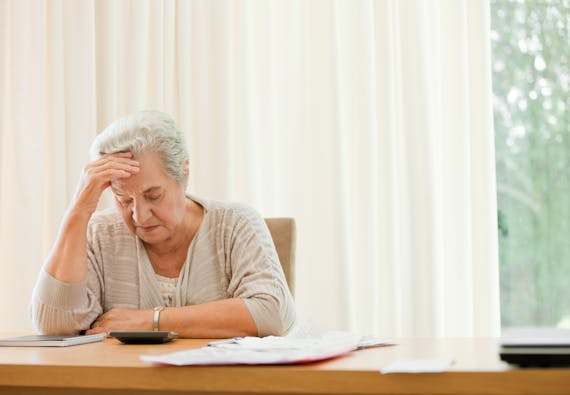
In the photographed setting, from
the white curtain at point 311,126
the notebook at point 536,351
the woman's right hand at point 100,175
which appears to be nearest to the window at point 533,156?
the white curtain at point 311,126

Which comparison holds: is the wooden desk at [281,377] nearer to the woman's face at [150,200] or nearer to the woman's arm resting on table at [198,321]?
the woman's arm resting on table at [198,321]

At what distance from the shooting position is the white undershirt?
2.05 m

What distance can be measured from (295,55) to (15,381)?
222cm

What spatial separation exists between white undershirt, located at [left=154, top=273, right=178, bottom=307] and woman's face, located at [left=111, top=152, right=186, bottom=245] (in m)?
0.10

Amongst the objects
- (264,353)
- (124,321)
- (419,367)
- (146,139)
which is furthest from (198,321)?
(419,367)

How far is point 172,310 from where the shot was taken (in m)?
1.84

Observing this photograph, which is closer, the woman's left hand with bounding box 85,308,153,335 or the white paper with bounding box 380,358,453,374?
the white paper with bounding box 380,358,453,374

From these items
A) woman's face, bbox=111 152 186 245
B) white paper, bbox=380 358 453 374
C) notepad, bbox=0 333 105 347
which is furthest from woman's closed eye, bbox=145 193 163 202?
white paper, bbox=380 358 453 374

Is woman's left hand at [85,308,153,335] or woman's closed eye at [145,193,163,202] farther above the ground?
woman's closed eye at [145,193,163,202]

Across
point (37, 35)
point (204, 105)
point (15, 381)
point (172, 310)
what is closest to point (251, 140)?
point (204, 105)

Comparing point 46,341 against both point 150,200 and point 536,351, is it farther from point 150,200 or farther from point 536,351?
point 536,351

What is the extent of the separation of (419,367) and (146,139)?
1217mm

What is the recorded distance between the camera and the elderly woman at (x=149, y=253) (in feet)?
6.25

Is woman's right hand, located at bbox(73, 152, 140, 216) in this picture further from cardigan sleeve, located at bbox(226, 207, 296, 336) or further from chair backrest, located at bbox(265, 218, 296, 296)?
chair backrest, located at bbox(265, 218, 296, 296)
